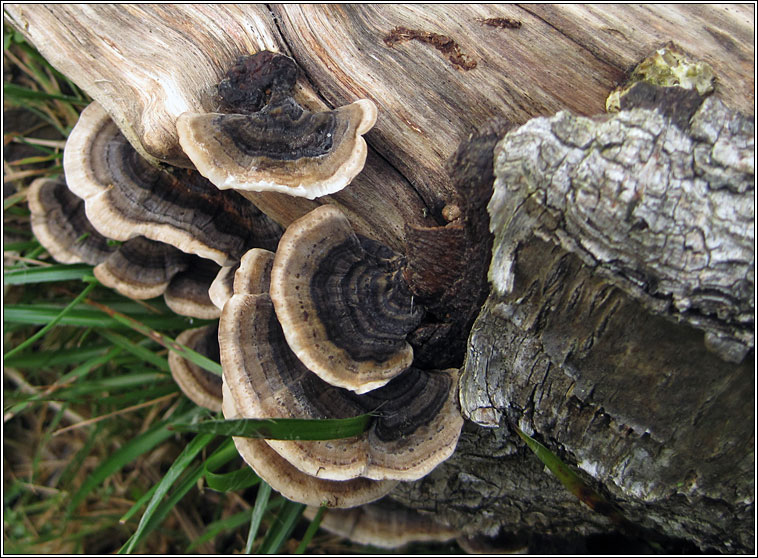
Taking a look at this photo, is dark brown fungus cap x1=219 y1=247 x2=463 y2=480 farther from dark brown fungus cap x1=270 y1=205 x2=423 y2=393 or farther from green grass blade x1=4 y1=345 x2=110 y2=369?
green grass blade x1=4 y1=345 x2=110 y2=369

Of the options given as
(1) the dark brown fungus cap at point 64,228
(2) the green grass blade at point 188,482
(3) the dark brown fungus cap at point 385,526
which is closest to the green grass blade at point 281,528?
(3) the dark brown fungus cap at point 385,526

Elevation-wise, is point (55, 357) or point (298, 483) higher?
point (298, 483)

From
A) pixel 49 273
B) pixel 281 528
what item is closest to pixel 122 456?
pixel 281 528

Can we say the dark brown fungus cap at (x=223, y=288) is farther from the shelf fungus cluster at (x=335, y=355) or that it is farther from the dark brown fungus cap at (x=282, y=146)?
the dark brown fungus cap at (x=282, y=146)

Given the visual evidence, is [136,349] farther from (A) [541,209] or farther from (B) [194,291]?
(A) [541,209]

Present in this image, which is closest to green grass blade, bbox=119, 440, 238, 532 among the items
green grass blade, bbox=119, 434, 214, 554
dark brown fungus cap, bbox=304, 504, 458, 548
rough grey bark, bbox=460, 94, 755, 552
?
green grass blade, bbox=119, 434, 214, 554

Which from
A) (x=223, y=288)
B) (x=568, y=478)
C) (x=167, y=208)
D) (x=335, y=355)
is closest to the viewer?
(x=335, y=355)
